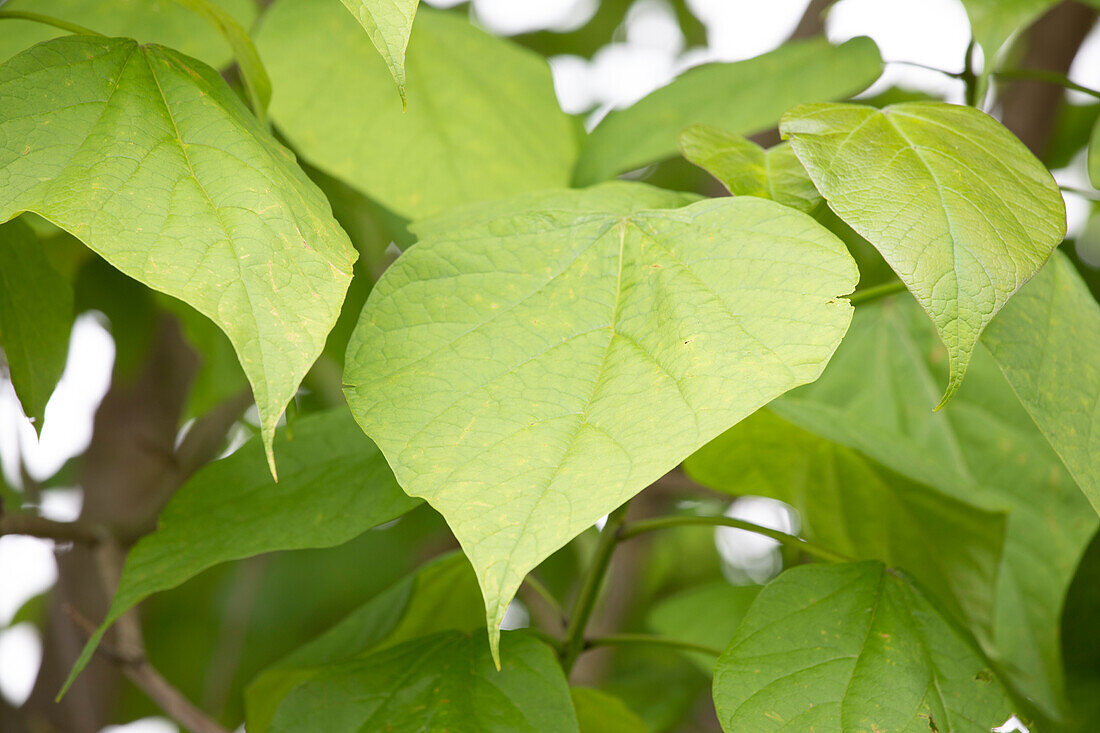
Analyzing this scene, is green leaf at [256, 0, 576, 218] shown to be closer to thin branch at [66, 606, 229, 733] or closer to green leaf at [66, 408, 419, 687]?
green leaf at [66, 408, 419, 687]

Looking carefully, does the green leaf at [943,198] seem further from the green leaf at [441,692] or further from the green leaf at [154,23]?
the green leaf at [154,23]

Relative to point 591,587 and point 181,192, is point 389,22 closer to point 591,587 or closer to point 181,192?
point 181,192

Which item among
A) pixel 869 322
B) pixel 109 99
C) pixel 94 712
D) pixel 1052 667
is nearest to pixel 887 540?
pixel 1052 667

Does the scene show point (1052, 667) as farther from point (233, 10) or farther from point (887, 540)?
point (233, 10)

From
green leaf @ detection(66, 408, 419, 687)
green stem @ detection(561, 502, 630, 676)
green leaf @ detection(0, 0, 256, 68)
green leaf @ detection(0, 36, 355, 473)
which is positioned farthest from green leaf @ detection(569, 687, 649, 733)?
green leaf @ detection(0, 0, 256, 68)

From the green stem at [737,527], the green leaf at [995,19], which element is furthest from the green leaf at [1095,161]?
the green stem at [737,527]

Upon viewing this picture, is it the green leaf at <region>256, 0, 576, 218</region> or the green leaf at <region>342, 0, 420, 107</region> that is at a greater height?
the green leaf at <region>342, 0, 420, 107</region>

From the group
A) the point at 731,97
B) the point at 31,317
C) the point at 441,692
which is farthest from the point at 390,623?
the point at 731,97
